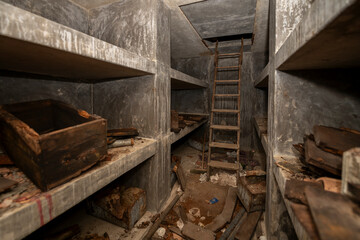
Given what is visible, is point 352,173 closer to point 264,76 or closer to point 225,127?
point 264,76

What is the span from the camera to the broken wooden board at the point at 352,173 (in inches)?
23.3

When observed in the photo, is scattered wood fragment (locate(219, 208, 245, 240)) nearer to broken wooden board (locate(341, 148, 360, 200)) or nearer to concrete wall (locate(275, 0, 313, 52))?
broken wooden board (locate(341, 148, 360, 200))

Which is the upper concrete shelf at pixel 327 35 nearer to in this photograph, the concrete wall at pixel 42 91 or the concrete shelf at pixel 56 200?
the concrete shelf at pixel 56 200

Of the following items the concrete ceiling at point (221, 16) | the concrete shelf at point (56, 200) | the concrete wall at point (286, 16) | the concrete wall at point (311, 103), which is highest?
the concrete ceiling at point (221, 16)

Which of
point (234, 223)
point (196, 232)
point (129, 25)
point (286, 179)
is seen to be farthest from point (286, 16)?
point (196, 232)

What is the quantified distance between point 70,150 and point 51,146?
0.46ft

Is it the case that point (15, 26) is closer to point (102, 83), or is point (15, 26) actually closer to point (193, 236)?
point (102, 83)

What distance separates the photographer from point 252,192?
2.28 metres

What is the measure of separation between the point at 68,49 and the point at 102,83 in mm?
1691

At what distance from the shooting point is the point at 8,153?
1315mm

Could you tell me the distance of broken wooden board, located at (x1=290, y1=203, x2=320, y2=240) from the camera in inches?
22.8

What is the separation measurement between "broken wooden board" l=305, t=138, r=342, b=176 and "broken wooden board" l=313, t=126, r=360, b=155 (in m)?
0.04

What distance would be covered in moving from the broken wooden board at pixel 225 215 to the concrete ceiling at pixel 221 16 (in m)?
3.27

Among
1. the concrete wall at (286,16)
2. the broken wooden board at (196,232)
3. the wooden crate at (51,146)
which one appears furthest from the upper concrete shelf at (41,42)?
the broken wooden board at (196,232)
